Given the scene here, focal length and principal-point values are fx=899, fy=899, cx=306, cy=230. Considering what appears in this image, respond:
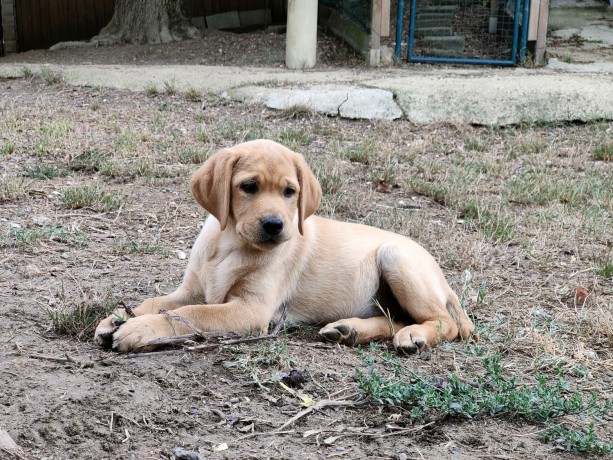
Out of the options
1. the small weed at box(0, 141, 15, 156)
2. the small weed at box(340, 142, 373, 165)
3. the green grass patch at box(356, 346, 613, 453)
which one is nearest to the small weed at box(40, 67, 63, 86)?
the small weed at box(0, 141, 15, 156)

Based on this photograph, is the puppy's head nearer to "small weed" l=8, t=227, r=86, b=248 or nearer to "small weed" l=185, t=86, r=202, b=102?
"small weed" l=8, t=227, r=86, b=248

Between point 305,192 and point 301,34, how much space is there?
7.87 meters

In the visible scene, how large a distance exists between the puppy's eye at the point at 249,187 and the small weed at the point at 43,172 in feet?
11.0

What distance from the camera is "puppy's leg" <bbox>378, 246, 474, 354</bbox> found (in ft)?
14.2

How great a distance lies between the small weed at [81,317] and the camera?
403 centimetres

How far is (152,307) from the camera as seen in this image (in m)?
4.22

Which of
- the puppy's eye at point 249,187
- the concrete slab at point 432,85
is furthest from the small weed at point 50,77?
the puppy's eye at point 249,187

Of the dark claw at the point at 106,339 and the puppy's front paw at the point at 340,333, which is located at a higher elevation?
the dark claw at the point at 106,339

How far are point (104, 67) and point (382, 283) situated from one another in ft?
26.1

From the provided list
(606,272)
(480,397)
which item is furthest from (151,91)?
(480,397)

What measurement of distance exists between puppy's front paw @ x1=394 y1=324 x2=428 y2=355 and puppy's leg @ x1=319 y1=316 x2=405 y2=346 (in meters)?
0.15

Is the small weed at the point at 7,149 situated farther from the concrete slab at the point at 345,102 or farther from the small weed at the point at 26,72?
the small weed at the point at 26,72

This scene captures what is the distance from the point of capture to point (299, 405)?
11.6 ft

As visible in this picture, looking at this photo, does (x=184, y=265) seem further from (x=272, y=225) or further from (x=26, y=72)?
(x=26, y=72)
